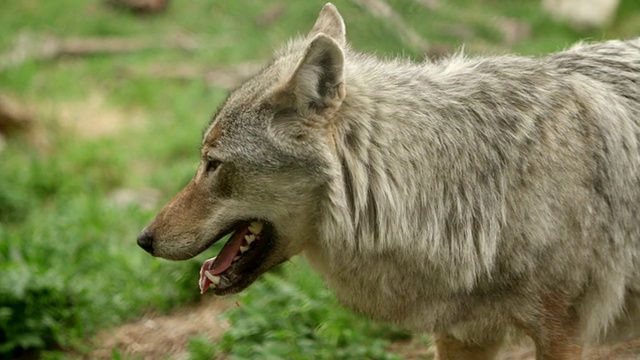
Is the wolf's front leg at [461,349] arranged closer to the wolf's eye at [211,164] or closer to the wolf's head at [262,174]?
the wolf's head at [262,174]

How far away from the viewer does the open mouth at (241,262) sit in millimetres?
3807

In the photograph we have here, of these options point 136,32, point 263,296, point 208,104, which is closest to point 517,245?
point 263,296

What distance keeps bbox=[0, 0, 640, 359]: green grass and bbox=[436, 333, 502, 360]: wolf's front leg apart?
42 cm

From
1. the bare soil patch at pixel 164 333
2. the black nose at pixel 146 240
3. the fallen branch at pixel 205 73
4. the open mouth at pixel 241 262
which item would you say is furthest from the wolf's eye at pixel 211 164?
the fallen branch at pixel 205 73

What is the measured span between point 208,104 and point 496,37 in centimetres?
401

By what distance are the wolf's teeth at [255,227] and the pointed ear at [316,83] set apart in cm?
49

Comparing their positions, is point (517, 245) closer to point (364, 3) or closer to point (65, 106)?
point (364, 3)

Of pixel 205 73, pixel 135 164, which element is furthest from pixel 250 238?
pixel 205 73

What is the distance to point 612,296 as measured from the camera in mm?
3766

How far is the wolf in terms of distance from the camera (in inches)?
142

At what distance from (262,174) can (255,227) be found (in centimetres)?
28

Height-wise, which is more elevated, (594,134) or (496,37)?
(496,37)

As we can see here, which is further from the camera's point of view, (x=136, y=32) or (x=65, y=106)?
(x=136, y=32)

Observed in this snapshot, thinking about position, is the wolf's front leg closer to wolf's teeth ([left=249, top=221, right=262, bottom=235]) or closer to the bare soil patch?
wolf's teeth ([left=249, top=221, right=262, bottom=235])
